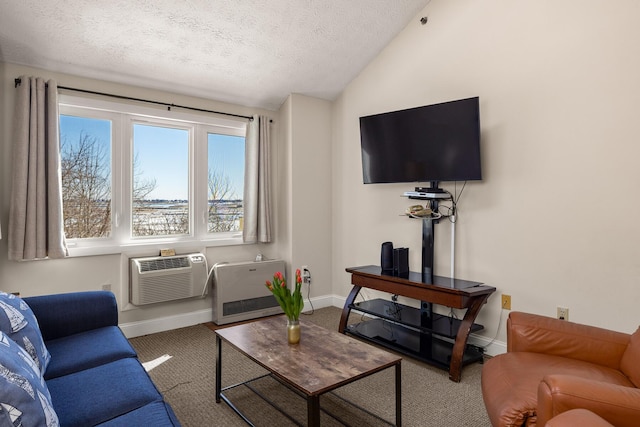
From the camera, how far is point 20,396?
997 millimetres

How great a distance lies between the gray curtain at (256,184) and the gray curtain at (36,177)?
5.49 feet

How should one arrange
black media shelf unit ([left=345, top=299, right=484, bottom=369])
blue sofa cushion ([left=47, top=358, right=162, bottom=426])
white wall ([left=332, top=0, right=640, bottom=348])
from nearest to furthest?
blue sofa cushion ([left=47, top=358, right=162, bottom=426]) → white wall ([left=332, top=0, right=640, bottom=348]) → black media shelf unit ([left=345, top=299, right=484, bottom=369])

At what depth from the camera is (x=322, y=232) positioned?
14.1 ft

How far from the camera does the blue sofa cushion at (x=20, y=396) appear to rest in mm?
956

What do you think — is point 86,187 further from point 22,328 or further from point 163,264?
point 22,328

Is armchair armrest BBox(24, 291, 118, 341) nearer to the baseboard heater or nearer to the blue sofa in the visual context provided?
the blue sofa

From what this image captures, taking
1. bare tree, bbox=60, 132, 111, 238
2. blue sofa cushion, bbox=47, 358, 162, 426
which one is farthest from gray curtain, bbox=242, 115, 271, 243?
blue sofa cushion, bbox=47, 358, 162, 426

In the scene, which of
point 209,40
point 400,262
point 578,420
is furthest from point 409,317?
point 209,40

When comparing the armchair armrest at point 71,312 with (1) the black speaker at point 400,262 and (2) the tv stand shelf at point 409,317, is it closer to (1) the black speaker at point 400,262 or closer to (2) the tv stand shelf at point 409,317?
(2) the tv stand shelf at point 409,317

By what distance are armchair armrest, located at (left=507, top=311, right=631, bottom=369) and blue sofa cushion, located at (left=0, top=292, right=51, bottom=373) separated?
90.4 inches

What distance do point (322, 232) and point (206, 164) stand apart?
1.49 meters

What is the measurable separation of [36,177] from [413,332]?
3.29 m

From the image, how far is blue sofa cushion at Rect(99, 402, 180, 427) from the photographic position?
1287 mm

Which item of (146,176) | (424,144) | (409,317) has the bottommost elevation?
(409,317)
